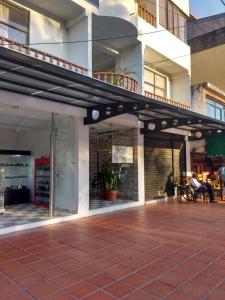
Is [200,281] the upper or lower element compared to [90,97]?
lower

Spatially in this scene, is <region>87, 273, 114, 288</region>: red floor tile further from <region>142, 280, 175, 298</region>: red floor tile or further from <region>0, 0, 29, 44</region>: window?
<region>0, 0, 29, 44</region>: window

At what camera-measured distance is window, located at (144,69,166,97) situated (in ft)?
40.0

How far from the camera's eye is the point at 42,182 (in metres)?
9.66

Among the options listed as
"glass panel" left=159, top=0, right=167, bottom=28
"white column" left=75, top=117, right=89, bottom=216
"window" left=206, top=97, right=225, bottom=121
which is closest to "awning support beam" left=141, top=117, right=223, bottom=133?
"white column" left=75, top=117, right=89, bottom=216

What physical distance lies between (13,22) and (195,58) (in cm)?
1308

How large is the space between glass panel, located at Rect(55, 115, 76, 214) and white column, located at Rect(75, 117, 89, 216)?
0.18 m

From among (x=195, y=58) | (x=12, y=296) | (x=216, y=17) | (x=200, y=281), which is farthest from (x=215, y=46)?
(x=12, y=296)

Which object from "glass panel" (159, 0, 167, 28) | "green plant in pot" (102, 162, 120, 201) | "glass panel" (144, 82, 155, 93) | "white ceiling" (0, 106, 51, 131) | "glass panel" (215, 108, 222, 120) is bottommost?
"green plant in pot" (102, 162, 120, 201)

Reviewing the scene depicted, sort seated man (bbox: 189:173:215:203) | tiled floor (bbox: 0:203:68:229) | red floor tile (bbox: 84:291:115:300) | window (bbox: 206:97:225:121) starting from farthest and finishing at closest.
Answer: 1. window (bbox: 206:97:225:121)
2. seated man (bbox: 189:173:215:203)
3. tiled floor (bbox: 0:203:68:229)
4. red floor tile (bbox: 84:291:115:300)

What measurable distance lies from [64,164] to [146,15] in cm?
755

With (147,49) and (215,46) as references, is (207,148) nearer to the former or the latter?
(147,49)

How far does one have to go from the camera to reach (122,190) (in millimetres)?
10758

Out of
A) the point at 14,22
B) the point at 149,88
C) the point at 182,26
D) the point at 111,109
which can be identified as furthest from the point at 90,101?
the point at 182,26

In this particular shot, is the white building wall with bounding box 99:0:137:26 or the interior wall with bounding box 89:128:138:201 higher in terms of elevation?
the white building wall with bounding box 99:0:137:26
